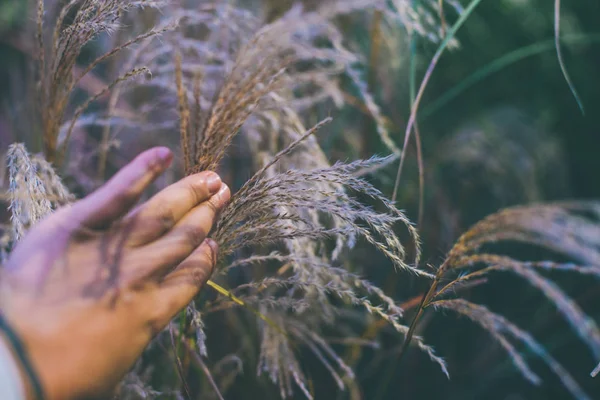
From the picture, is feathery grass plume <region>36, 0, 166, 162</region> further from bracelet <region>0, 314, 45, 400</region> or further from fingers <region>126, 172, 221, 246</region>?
bracelet <region>0, 314, 45, 400</region>

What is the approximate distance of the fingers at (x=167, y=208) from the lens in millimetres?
496

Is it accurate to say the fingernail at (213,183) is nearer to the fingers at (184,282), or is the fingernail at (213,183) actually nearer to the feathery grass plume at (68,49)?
the fingers at (184,282)

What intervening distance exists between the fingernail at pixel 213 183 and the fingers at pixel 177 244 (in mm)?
16

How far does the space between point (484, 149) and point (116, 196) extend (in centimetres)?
125

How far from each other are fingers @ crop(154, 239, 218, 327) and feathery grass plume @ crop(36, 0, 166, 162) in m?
0.28

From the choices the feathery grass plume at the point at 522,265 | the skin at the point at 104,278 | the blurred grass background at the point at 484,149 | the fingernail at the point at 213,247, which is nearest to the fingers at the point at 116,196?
the skin at the point at 104,278

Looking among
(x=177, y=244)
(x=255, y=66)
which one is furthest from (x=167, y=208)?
(x=255, y=66)

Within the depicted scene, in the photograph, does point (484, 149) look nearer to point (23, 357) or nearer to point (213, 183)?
point (213, 183)

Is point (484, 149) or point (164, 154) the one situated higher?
point (164, 154)

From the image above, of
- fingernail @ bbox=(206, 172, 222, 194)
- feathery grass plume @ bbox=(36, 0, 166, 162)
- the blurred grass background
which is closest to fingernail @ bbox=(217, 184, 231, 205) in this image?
fingernail @ bbox=(206, 172, 222, 194)

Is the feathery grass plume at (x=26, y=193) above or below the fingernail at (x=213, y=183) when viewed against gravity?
above

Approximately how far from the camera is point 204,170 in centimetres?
60

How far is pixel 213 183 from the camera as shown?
22.0 inches

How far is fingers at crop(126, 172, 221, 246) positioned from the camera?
50 cm
